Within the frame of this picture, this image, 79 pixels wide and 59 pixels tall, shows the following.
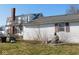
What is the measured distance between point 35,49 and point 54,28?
1.39 ft

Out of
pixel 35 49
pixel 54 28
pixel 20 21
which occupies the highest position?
pixel 20 21

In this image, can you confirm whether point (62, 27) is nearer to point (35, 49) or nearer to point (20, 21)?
point (35, 49)

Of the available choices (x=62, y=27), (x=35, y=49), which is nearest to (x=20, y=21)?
(x=35, y=49)

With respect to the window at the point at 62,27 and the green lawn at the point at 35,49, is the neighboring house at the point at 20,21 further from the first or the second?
the window at the point at 62,27

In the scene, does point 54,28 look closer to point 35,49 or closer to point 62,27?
point 62,27

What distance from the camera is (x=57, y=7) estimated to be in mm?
2818

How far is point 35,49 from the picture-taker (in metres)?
2.79

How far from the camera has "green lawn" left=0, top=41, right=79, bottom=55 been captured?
9.07ft

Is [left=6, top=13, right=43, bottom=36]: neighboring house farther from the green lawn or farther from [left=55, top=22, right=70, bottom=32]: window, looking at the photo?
[left=55, top=22, right=70, bottom=32]: window

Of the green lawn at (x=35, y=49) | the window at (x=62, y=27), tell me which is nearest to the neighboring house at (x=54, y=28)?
the window at (x=62, y=27)

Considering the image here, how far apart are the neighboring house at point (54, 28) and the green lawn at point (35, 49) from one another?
0.33 ft

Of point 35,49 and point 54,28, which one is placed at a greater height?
point 54,28
